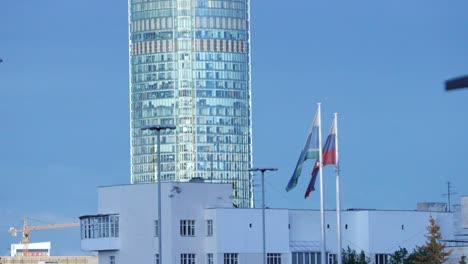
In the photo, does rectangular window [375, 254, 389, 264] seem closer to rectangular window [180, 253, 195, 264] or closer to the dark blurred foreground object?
rectangular window [180, 253, 195, 264]

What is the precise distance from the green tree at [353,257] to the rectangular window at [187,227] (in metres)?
11.9

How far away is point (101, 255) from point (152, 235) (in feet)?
22.7

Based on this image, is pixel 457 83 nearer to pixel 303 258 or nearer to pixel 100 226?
pixel 100 226

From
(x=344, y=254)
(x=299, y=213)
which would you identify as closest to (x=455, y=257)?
(x=344, y=254)

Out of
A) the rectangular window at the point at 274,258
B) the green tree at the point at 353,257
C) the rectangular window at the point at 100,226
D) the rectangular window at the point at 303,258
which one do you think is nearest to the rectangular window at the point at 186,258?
the rectangular window at the point at 100,226

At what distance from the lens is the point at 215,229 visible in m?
108

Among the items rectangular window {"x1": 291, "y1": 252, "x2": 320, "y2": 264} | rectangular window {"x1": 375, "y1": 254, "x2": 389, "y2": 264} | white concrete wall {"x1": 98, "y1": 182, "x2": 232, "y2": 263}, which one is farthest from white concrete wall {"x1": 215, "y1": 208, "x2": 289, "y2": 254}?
rectangular window {"x1": 375, "y1": 254, "x2": 389, "y2": 264}

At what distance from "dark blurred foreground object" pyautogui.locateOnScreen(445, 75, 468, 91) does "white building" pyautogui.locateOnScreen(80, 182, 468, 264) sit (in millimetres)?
95870

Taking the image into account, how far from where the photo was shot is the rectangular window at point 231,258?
108062 mm

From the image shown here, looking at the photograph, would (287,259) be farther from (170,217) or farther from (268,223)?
(170,217)

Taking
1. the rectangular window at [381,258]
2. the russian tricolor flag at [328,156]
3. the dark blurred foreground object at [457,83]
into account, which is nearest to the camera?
the dark blurred foreground object at [457,83]

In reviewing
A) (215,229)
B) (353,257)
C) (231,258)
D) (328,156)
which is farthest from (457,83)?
(353,257)

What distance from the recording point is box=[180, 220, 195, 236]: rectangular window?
107 m

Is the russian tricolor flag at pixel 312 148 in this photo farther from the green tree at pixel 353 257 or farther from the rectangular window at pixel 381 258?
the rectangular window at pixel 381 258
